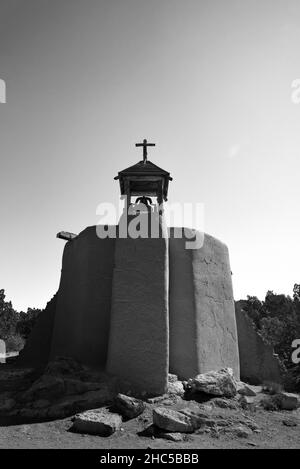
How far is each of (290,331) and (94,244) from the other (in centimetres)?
1960

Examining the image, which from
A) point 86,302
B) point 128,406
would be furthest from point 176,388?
point 86,302

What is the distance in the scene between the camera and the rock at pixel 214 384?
25.2 ft

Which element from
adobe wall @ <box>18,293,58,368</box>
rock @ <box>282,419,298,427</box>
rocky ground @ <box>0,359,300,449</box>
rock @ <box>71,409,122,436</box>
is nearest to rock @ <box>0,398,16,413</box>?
rocky ground @ <box>0,359,300,449</box>

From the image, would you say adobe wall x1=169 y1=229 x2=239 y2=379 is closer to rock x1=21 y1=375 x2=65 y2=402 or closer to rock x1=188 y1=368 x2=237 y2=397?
rock x1=188 y1=368 x2=237 y2=397

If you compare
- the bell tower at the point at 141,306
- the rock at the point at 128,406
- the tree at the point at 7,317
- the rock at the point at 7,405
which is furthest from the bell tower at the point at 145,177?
the tree at the point at 7,317

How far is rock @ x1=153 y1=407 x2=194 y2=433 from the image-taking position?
19.5 ft

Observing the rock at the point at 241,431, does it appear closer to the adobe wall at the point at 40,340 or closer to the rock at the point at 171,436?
the rock at the point at 171,436

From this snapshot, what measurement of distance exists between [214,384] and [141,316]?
2361 millimetres

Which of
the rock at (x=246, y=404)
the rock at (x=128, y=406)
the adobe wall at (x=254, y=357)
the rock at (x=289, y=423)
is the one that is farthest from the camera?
the adobe wall at (x=254, y=357)

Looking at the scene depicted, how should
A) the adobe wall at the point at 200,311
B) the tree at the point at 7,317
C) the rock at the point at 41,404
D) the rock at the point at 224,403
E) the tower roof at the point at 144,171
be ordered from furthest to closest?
the tree at the point at 7,317, the tower roof at the point at 144,171, the adobe wall at the point at 200,311, the rock at the point at 224,403, the rock at the point at 41,404

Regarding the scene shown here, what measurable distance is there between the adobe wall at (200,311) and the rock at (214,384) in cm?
42

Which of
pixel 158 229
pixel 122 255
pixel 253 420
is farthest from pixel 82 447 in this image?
pixel 158 229

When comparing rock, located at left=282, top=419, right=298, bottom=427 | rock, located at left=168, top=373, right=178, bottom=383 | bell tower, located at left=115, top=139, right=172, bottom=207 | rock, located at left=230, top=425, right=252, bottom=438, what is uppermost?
bell tower, located at left=115, top=139, right=172, bottom=207
